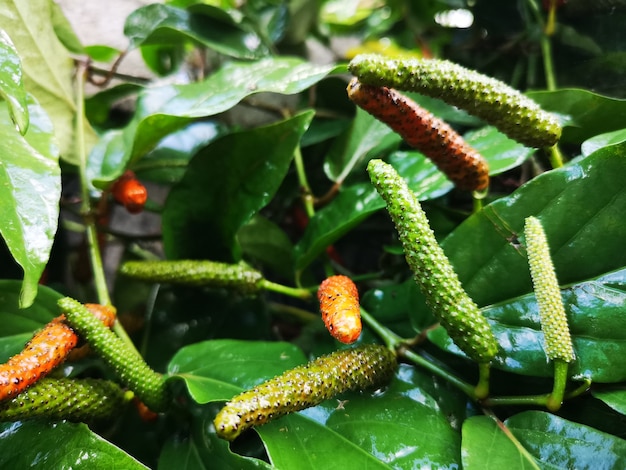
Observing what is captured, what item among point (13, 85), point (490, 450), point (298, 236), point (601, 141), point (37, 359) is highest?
point (13, 85)

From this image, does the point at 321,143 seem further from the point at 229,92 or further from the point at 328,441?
the point at 328,441

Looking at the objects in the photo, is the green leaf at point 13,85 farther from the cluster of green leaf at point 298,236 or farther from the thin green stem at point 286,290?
the thin green stem at point 286,290

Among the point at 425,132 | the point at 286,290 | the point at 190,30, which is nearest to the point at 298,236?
the point at 286,290

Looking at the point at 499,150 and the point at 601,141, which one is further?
the point at 499,150

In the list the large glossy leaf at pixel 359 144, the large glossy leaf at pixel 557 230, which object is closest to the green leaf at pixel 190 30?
the large glossy leaf at pixel 359 144

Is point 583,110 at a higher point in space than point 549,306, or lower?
higher

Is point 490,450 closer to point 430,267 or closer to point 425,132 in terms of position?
point 430,267

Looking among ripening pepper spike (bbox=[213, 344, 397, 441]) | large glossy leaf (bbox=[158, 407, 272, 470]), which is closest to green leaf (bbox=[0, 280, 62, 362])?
large glossy leaf (bbox=[158, 407, 272, 470])
